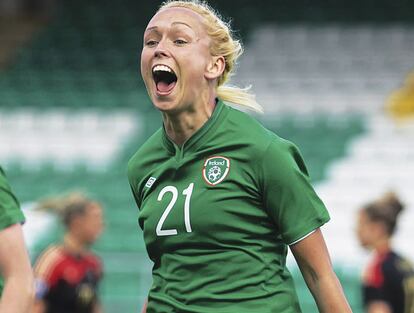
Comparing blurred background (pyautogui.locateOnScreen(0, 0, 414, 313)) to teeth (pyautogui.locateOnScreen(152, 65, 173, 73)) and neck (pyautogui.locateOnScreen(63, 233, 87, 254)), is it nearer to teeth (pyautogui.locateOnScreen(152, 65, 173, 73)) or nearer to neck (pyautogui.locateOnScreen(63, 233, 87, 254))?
neck (pyautogui.locateOnScreen(63, 233, 87, 254))

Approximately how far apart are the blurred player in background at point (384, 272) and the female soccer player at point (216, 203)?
8.49 ft

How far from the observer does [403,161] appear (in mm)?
12477

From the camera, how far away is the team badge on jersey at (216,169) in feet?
10.8

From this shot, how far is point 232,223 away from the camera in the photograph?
3256 millimetres

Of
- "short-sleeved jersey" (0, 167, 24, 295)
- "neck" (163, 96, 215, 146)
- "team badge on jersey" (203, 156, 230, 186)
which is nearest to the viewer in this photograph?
"short-sleeved jersey" (0, 167, 24, 295)

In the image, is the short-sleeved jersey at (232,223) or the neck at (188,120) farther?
the neck at (188,120)

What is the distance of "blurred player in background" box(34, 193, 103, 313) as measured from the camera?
6777 millimetres

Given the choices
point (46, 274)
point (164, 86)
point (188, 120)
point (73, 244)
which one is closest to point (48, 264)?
point (46, 274)

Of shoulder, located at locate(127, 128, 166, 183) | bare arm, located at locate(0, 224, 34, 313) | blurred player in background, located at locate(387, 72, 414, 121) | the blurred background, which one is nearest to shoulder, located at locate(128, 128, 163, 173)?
shoulder, located at locate(127, 128, 166, 183)

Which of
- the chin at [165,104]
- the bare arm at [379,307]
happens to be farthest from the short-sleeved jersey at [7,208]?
the bare arm at [379,307]

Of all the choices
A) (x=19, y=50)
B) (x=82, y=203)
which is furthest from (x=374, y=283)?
(x=19, y=50)

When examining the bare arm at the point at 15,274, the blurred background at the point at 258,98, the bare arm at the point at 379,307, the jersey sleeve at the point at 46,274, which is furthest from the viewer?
the blurred background at the point at 258,98

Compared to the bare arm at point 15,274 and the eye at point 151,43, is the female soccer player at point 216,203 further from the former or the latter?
the bare arm at point 15,274

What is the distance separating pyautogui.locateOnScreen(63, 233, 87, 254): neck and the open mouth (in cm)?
378
